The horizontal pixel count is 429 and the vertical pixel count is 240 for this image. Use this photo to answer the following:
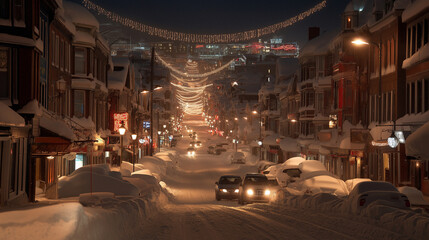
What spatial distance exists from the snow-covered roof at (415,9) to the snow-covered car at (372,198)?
13799 millimetres

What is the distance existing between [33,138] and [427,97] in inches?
820

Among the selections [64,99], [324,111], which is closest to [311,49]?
[324,111]

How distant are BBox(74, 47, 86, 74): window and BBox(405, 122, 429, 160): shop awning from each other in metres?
23.8

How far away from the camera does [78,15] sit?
125 ft

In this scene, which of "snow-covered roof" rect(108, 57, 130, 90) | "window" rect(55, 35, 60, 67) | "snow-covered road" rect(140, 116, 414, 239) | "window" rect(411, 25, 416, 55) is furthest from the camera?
"snow-covered roof" rect(108, 57, 130, 90)

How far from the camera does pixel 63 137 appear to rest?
71.9 feet

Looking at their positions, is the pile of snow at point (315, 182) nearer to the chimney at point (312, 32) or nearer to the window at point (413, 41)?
the window at point (413, 41)

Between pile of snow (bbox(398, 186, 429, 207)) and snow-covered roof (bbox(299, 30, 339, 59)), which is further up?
snow-covered roof (bbox(299, 30, 339, 59))

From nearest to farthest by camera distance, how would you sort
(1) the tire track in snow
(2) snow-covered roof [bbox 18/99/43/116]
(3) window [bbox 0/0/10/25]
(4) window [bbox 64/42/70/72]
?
1. (1) the tire track in snow
2. (3) window [bbox 0/0/10/25]
3. (2) snow-covered roof [bbox 18/99/43/116]
4. (4) window [bbox 64/42/70/72]

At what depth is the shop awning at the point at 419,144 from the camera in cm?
2125

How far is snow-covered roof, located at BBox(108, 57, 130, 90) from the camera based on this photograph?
51656 mm

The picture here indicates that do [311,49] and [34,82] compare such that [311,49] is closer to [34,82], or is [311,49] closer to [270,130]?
[270,130]

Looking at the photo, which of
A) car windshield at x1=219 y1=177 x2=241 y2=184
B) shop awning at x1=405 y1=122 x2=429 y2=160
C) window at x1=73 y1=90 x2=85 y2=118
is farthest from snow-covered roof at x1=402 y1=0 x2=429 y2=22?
window at x1=73 y1=90 x2=85 y2=118

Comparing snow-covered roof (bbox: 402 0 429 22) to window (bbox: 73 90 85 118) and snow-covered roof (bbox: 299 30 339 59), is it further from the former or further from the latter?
snow-covered roof (bbox: 299 30 339 59)
